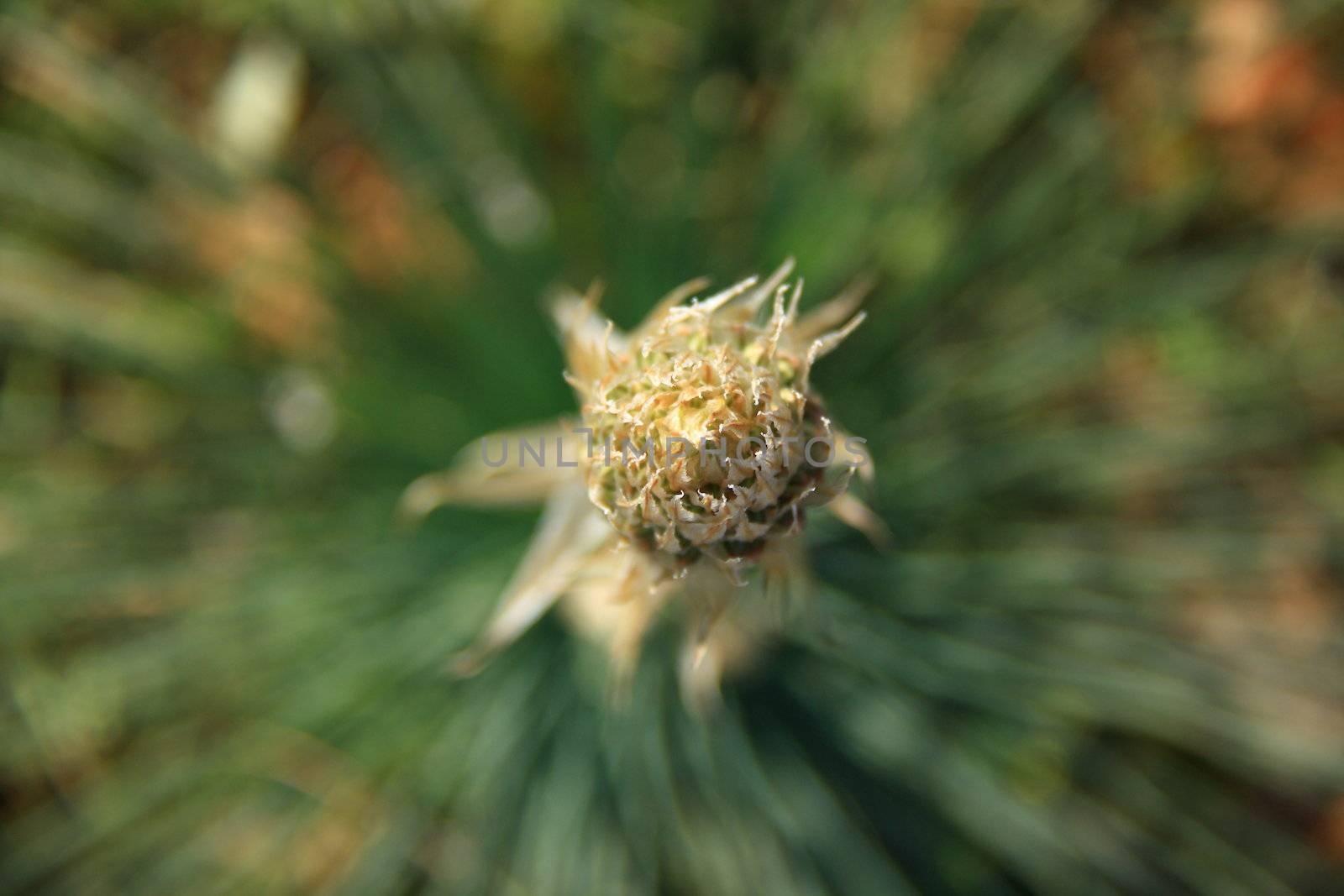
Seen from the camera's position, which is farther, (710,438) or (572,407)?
(572,407)

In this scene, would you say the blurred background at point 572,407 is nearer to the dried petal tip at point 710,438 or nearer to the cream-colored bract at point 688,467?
the cream-colored bract at point 688,467

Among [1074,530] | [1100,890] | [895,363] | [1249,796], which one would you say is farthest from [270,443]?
[1249,796]

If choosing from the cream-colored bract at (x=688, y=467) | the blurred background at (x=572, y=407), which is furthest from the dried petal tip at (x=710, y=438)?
the blurred background at (x=572, y=407)

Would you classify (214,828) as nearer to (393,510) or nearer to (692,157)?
(393,510)

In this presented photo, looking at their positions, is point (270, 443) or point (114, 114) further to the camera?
point (270, 443)

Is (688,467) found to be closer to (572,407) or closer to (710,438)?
(710,438)

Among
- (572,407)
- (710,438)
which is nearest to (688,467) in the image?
(710,438)

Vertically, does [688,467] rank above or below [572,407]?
below
